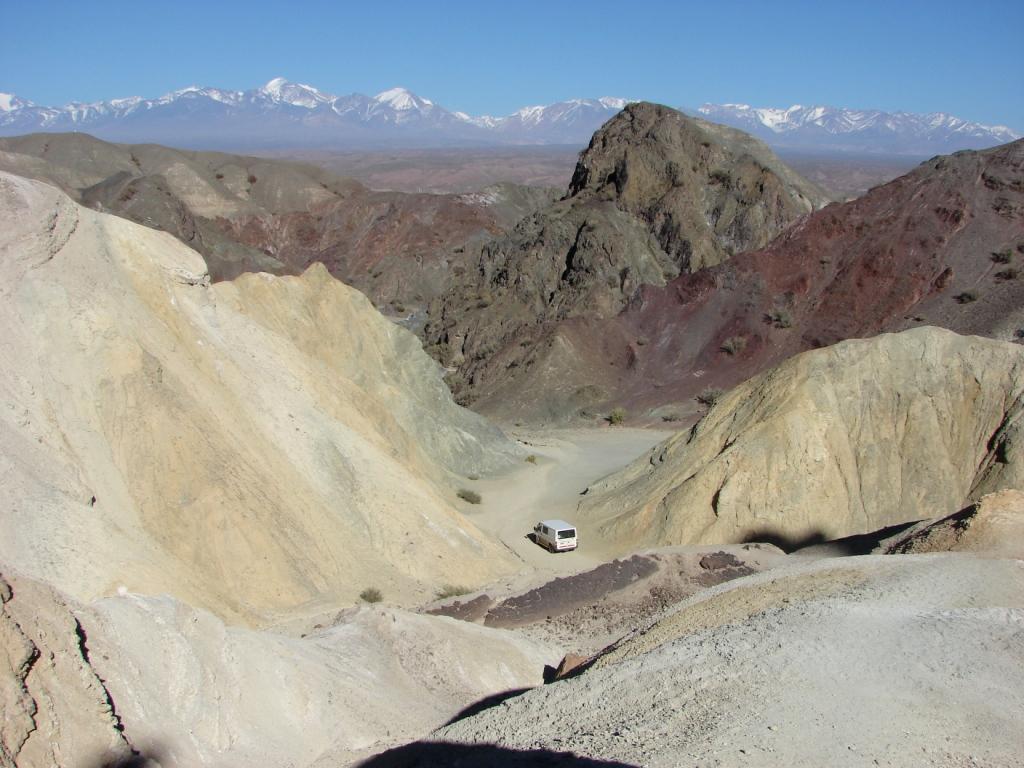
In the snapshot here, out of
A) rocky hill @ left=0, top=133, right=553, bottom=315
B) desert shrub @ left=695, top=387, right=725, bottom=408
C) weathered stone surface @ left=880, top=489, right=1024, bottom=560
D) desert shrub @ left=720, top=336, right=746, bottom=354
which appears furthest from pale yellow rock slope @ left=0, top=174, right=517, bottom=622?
rocky hill @ left=0, top=133, right=553, bottom=315

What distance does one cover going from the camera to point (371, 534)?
19.2 metres

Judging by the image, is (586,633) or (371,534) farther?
(371,534)

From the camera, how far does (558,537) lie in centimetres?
2406

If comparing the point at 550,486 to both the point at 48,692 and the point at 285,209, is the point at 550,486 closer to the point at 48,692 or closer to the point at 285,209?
the point at 48,692

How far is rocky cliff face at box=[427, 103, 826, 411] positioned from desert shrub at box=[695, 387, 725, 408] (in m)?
9.82

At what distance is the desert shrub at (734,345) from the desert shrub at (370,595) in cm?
3169

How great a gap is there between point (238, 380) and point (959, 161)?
4356 cm

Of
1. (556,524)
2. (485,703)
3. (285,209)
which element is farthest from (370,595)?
(285,209)

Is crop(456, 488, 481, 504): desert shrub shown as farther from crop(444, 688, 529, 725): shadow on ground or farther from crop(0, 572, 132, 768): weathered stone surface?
crop(0, 572, 132, 768): weathered stone surface

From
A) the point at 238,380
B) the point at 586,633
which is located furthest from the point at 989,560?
the point at 238,380

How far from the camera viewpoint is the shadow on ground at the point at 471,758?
27.0 feet

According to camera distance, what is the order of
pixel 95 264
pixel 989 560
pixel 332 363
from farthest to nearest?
1. pixel 332 363
2. pixel 95 264
3. pixel 989 560

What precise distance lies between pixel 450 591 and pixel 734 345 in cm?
3024

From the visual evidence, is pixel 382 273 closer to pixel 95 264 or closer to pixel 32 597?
pixel 95 264
